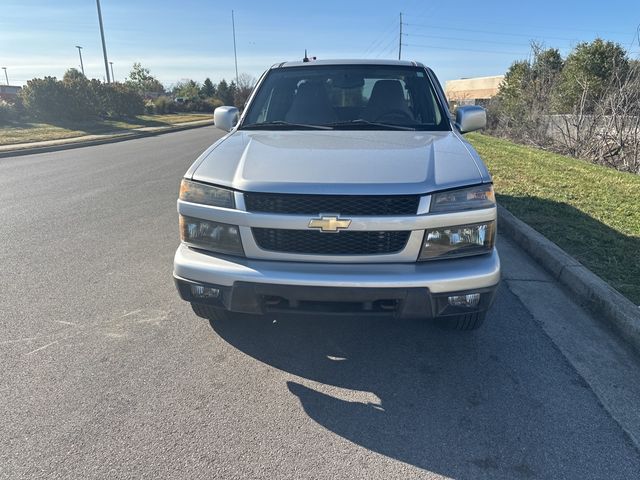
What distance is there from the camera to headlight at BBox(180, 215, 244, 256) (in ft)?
8.84

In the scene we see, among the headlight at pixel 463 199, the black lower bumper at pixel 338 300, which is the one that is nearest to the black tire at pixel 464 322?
the black lower bumper at pixel 338 300

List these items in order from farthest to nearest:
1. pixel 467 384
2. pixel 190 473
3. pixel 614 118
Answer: pixel 614 118, pixel 467 384, pixel 190 473

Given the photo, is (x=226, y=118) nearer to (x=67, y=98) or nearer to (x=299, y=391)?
(x=299, y=391)

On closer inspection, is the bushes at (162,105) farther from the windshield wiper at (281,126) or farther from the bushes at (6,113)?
the windshield wiper at (281,126)

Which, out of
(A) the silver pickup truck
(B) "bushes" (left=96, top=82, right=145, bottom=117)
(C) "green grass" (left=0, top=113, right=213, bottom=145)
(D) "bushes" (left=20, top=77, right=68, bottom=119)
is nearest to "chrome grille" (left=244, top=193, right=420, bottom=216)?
(A) the silver pickup truck

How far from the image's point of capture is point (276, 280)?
8.30ft

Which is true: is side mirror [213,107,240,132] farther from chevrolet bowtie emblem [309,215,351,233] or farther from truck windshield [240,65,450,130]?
chevrolet bowtie emblem [309,215,351,233]

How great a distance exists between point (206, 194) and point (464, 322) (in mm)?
1837

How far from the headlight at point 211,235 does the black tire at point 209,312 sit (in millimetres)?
519

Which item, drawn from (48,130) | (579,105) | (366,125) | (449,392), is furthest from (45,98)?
(449,392)

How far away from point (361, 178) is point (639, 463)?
6.23 feet

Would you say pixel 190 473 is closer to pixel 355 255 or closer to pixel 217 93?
pixel 355 255

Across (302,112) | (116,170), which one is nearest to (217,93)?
(116,170)

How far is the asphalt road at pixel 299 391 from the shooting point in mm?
2170
